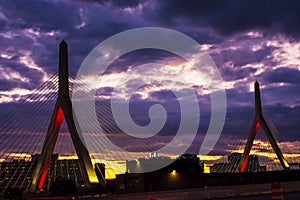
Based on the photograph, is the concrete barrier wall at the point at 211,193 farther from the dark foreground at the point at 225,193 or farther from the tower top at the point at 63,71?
the tower top at the point at 63,71

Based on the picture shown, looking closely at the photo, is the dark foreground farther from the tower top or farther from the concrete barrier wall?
the tower top

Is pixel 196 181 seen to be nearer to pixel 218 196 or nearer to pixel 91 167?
pixel 91 167

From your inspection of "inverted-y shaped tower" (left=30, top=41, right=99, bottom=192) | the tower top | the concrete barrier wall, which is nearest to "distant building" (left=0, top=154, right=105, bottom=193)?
"inverted-y shaped tower" (left=30, top=41, right=99, bottom=192)

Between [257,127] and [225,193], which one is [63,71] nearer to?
[225,193]

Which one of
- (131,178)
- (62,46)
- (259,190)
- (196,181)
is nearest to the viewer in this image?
(259,190)

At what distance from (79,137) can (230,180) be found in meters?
62.3

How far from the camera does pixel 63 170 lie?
390ft

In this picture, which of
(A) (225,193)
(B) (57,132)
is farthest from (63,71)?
(A) (225,193)

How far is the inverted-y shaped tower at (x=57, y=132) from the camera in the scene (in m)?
44.1

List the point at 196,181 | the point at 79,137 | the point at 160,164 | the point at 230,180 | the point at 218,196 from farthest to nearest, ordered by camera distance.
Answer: the point at 230,180, the point at 160,164, the point at 196,181, the point at 79,137, the point at 218,196

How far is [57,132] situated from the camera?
49.1 metres

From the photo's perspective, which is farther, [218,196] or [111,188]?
[111,188]

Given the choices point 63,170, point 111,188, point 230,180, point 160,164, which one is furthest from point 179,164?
point 63,170

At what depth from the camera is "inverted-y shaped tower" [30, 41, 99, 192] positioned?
44106mm
